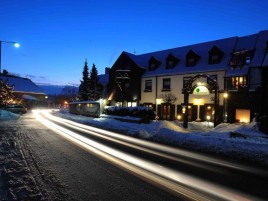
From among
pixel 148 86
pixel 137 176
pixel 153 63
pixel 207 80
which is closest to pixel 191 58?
pixel 153 63

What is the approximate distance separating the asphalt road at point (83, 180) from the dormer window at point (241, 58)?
25532 millimetres

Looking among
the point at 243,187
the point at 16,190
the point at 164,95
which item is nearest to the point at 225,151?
the point at 243,187

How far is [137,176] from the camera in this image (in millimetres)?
7793

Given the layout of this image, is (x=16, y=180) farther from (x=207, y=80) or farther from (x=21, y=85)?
(x=21, y=85)

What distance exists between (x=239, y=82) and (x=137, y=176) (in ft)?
85.5

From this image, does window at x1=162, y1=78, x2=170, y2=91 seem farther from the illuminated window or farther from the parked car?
the parked car

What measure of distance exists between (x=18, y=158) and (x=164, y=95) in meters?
31.0

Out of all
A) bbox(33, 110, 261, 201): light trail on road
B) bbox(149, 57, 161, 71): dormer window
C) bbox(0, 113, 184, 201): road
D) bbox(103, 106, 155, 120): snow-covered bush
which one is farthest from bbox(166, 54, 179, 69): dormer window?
bbox(0, 113, 184, 201): road

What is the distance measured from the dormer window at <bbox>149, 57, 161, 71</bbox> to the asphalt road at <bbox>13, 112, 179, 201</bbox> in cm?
3307

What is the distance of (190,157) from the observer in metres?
11.3

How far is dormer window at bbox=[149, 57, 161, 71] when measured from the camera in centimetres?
4297

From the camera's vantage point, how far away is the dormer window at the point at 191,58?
37681 mm

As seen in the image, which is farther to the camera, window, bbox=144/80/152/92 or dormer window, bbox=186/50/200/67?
window, bbox=144/80/152/92

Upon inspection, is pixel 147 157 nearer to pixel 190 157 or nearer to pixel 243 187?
pixel 190 157
